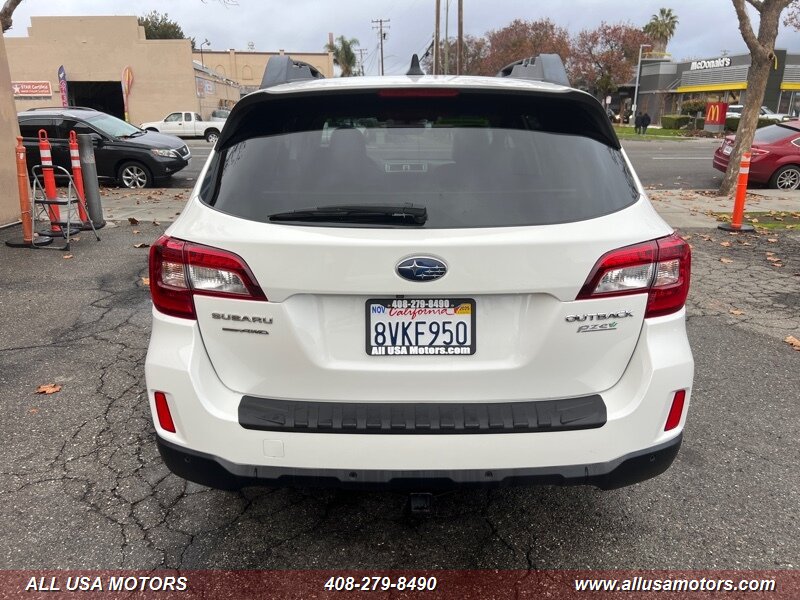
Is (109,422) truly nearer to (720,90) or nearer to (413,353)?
(413,353)

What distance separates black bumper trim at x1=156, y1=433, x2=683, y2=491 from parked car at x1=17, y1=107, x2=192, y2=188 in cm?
1310

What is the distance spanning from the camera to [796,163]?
13648 millimetres

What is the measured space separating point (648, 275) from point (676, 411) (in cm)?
52

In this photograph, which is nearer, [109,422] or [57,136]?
[109,422]

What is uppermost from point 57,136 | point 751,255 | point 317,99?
point 317,99

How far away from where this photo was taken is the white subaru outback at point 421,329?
2.10m

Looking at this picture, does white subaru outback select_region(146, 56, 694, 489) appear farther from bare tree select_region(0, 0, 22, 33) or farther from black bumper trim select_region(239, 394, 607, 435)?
bare tree select_region(0, 0, 22, 33)

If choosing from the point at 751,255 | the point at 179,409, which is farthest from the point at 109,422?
the point at 751,255

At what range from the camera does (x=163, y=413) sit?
231 centimetres

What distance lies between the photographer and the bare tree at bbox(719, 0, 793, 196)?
11.2 meters

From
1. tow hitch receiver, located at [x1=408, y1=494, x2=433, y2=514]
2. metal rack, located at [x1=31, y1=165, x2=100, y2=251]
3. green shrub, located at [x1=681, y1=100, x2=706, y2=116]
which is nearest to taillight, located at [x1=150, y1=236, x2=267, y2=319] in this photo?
tow hitch receiver, located at [x1=408, y1=494, x2=433, y2=514]

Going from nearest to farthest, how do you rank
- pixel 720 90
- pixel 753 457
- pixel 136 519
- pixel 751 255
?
pixel 136 519, pixel 753 457, pixel 751 255, pixel 720 90

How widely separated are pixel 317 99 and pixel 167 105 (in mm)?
45520

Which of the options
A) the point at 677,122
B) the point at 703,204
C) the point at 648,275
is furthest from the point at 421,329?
the point at 677,122
